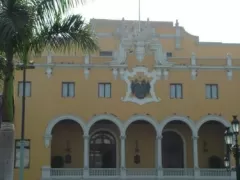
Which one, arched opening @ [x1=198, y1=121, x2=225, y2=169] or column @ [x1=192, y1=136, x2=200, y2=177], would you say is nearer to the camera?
column @ [x1=192, y1=136, x2=200, y2=177]

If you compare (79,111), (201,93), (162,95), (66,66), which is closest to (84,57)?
(66,66)

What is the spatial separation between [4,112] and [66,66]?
23.5 meters

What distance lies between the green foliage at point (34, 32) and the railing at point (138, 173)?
20046mm

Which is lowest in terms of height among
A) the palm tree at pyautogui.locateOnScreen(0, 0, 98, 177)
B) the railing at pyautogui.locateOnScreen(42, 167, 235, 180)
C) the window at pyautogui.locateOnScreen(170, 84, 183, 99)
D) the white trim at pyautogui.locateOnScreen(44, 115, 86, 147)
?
the railing at pyautogui.locateOnScreen(42, 167, 235, 180)

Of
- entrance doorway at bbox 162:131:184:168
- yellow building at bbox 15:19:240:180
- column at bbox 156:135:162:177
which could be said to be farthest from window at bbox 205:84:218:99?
column at bbox 156:135:162:177

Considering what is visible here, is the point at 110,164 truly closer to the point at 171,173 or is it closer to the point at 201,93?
the point at 171,173

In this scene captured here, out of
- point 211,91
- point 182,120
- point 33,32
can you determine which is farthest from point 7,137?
point 211,91

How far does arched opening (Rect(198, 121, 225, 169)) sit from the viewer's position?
39025mm

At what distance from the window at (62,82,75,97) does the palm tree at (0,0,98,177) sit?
21.3 m

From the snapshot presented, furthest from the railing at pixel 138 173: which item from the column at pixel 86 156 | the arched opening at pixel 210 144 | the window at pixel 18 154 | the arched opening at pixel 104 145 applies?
the arched opening at pixel 104 145

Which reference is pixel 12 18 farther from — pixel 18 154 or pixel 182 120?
pixel 182 120

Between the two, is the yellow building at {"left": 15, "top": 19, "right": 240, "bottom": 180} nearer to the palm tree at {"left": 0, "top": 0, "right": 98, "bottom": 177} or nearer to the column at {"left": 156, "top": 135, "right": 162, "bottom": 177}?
the column at {"left": 156, "top": 135, "right": 162, "bottom": 177}

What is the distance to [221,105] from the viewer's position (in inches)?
1511

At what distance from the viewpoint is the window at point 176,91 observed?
126ft
